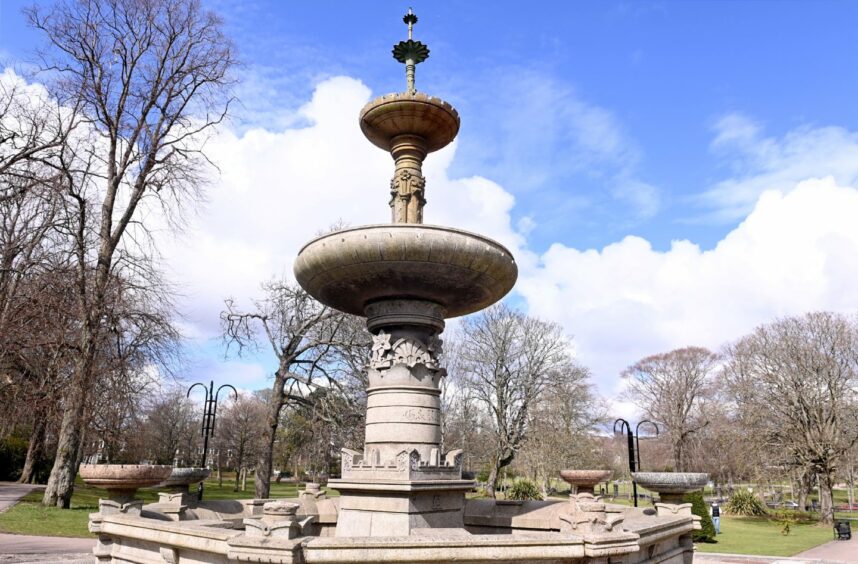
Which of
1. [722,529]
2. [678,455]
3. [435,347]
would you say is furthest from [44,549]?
[678,455]

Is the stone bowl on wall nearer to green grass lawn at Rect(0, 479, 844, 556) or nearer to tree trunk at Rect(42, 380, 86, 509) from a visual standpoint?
green grass lawn at Rect(0, 479, 844, 556)

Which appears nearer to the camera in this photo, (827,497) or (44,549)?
(44,549)

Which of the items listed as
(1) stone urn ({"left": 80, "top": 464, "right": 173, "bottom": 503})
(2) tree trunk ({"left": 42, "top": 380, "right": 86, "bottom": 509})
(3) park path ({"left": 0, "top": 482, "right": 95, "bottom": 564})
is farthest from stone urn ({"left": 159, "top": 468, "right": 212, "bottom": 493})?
(2) tree trunk ({"left": 42, "top": 380, "right": 86, "bottom": 509})

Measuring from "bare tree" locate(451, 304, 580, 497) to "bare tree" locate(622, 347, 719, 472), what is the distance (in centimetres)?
1202

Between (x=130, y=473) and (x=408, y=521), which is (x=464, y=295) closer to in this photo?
(x=408, y=521)

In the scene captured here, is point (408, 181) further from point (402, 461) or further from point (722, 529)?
point (722, 529)

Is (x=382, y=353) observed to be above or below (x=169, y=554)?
above

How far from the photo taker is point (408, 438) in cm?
820

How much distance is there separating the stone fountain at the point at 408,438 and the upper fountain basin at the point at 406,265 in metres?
0.02

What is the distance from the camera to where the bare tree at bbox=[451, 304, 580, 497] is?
3219 cm

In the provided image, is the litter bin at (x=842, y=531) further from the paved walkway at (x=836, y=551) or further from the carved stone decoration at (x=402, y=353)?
the carved stone decoration at (x=402, y=353)

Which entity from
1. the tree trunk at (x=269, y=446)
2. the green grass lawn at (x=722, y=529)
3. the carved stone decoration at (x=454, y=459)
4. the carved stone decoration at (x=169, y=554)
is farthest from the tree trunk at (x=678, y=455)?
the carved stone decoration at (x=169, y=554)

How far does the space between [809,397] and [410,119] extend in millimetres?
27469

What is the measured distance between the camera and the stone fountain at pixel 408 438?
19.4ft
